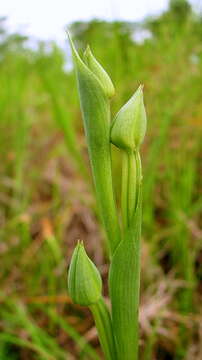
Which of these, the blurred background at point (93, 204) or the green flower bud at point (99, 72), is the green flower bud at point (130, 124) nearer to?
the green flower bud at point (99, 72)

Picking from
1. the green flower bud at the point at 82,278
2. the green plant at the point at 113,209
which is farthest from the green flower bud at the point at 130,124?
the green flower bud at the point at 82,278

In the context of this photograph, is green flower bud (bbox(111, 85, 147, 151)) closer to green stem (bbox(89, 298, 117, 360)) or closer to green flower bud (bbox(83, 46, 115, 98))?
green flower bud (bbox(83, 46, 115, 98))

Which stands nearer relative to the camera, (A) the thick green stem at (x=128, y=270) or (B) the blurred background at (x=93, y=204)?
(A) the thick green stem at (x=128, y=270)

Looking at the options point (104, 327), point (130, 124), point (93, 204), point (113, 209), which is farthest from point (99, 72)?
point (93, 204)

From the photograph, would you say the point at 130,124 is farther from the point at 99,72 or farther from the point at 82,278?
the point at 82,278

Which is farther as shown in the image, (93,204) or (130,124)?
(93,204)

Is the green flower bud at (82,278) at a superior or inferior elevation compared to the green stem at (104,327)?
superior

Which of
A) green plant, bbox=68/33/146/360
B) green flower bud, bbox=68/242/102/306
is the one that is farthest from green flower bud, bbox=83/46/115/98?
green flower bud, bbox=68/242/102/306

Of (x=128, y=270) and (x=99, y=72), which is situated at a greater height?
(x=99, y=72)
